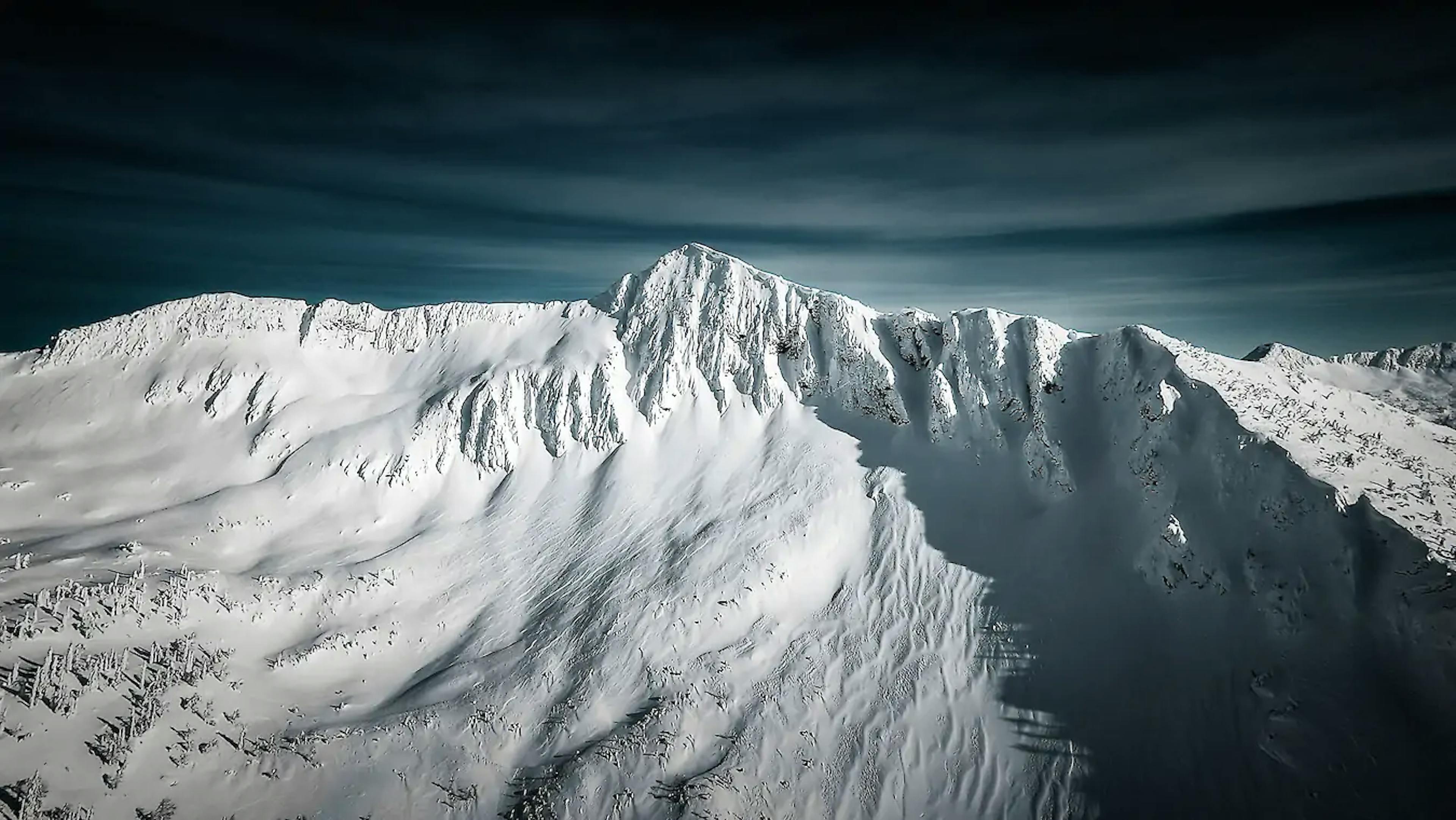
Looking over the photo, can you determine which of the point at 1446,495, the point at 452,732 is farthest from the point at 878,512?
the point at 452,732

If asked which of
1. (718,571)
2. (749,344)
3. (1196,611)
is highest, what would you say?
(749,344)

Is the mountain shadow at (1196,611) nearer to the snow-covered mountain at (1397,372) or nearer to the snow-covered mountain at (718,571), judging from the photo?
the snow-covered mountain at (718,571)

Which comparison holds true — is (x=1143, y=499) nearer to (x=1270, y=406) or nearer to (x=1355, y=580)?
(x=1270, y=406)

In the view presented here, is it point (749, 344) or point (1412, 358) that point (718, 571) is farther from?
point (1412, 358)

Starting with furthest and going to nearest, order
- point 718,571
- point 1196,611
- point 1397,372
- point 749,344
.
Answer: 1. point 749,344
2. point 1397,372
3. point 718,571
4. point 1196,611

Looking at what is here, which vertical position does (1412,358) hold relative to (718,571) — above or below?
above

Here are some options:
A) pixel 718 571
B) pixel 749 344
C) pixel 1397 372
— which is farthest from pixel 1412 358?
pixel 718 571

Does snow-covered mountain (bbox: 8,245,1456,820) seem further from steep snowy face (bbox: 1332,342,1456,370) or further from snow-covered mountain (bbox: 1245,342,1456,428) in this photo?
steep snowy face (bbox: 1332,342,1456,370)

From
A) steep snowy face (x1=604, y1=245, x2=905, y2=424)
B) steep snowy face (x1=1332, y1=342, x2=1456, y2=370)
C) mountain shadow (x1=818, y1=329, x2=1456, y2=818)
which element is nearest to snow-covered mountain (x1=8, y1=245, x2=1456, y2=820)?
mountain shadow (x1=818, y1=329, x2=1456, y2=818)

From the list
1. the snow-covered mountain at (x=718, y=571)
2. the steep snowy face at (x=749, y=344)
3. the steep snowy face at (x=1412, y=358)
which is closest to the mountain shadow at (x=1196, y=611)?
the snow-covered mountain at (x=718, y=571)
